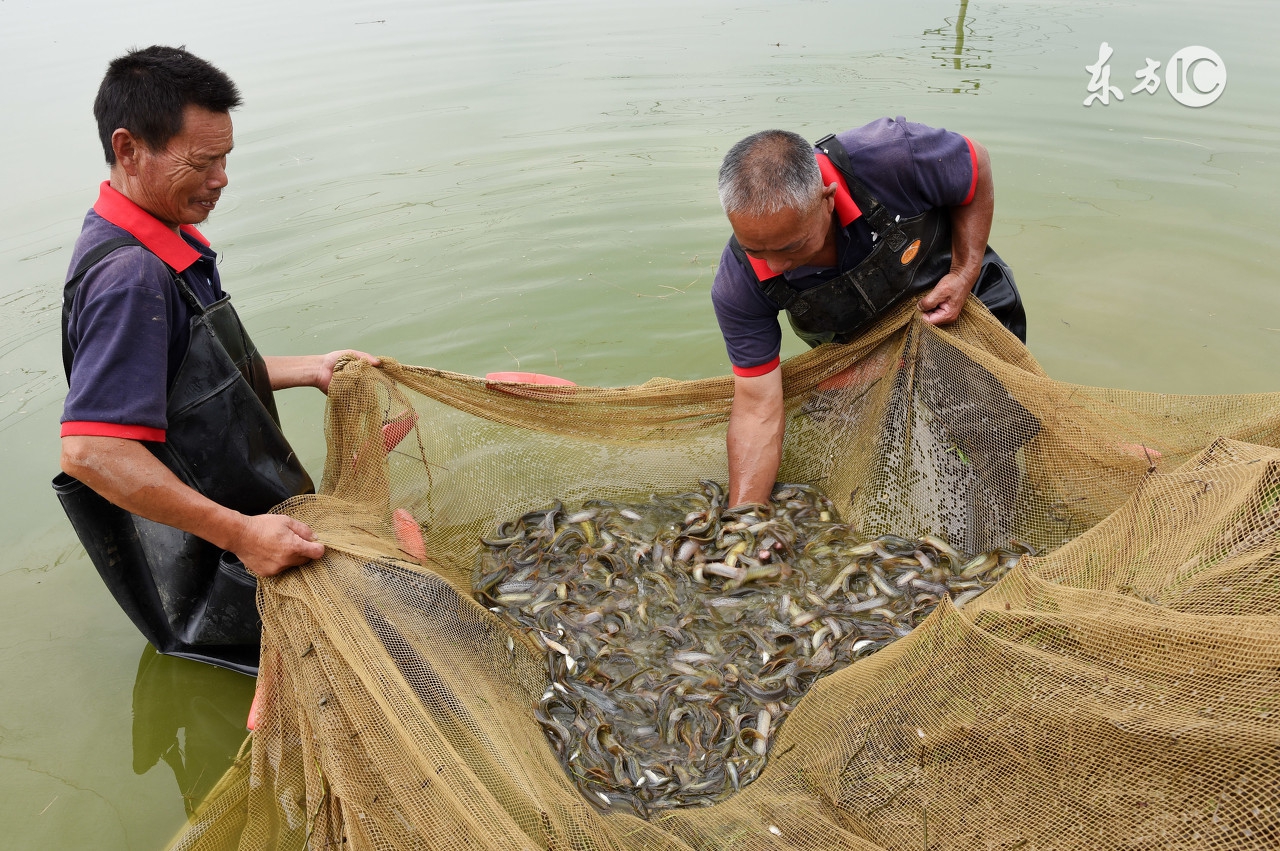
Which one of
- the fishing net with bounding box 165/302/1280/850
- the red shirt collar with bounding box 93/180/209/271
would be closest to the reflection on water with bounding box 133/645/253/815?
the fishing net with bounding box 165/302/1280/850

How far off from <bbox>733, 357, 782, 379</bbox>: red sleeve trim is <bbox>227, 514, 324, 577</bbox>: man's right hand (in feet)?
7.14

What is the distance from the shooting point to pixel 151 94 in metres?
3.05

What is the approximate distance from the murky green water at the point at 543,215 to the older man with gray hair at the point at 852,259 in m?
2.38

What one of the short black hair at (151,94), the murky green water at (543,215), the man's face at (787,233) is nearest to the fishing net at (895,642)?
the man's face at (787,233)

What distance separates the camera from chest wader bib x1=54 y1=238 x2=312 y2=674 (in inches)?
131

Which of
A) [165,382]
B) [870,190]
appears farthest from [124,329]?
[870,190]

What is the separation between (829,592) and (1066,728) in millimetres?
1700

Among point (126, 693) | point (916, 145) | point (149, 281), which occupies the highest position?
point (916, 145)

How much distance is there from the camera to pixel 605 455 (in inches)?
183

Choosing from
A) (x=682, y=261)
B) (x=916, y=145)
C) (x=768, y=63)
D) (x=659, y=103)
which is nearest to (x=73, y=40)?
(x=659, y=103)

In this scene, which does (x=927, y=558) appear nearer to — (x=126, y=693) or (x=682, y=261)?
(x=126, y=693)

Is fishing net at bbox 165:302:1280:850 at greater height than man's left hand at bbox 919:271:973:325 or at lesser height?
lesser

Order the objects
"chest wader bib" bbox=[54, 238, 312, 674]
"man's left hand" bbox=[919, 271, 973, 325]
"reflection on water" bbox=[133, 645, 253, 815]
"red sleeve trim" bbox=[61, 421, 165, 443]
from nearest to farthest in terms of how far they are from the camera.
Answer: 1. "red sleeve trim" bbox=[61, 421, 165, 443]
2. "chest wader bib" bbox=[54, 238, 312, 674]
3. "reflection on water" bbox=[133, 645, 253, 815]
4. "man's left hand" bbox=[919, 271, 973, 325]

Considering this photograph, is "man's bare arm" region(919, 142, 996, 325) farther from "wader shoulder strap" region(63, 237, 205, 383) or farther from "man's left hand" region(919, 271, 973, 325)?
"wader shoulder strap" region(63, 237, 205, 383)
